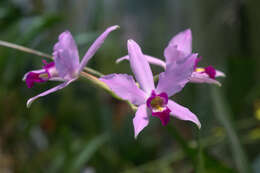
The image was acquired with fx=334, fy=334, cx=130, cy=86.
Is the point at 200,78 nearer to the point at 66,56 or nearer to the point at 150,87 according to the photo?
the point at 150,87

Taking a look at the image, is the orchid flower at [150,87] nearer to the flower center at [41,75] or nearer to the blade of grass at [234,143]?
the flower center at [41,75]

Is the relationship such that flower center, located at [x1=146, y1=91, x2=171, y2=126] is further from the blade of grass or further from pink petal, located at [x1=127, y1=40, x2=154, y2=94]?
the blade of grass

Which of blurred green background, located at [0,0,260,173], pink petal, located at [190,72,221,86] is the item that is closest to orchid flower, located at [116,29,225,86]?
pink petal, located at [190,72,221,86]

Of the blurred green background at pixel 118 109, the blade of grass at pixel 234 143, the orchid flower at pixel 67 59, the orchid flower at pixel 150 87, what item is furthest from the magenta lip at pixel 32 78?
the blade of grass at pixel 234 143

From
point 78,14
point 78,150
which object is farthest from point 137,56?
point 78,14

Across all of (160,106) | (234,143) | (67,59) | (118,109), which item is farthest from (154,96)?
(118,109)

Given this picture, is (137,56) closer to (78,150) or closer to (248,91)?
(78,150)
